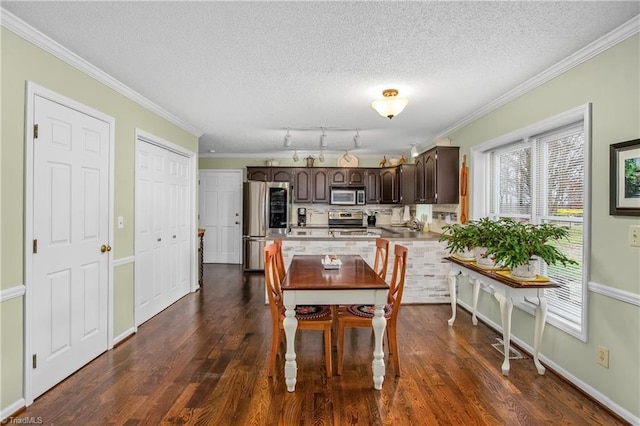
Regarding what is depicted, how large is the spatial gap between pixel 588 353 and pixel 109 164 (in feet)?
13.2

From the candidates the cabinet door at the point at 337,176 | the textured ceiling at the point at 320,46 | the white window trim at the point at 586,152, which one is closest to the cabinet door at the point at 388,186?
the cabinet door at the point at 337,176

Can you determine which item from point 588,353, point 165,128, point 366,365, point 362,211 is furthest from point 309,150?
point 588,353

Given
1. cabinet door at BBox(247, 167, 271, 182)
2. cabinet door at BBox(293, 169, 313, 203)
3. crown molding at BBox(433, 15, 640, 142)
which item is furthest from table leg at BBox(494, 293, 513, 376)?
cabinet door at BBox(247, 167, 271, 182)

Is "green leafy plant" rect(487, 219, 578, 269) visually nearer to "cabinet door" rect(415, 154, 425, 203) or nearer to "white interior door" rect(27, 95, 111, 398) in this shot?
"cabinet door" rect(415, 154, 425, 203)

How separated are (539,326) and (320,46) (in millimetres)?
2659

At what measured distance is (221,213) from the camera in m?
7.31

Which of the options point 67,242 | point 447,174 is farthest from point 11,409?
point 447,174

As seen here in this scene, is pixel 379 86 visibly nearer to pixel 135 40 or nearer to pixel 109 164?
pixel 135 40

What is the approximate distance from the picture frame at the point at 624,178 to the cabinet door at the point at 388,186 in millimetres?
4615

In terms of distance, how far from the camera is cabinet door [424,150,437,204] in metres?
4.67

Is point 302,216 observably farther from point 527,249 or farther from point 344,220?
point 527,249

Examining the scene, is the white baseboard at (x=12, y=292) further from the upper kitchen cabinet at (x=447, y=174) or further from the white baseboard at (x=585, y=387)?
the upper kitchen cabinet at (x=447, y=174)

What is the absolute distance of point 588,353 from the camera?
2.36 meters

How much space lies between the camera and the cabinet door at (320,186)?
704 centimetres
